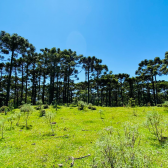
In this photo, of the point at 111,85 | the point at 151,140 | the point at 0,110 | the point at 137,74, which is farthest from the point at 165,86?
the point at 0,110

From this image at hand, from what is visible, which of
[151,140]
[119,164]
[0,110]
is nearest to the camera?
[119,164]

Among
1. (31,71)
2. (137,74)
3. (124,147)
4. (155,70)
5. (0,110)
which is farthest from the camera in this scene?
(137,74)

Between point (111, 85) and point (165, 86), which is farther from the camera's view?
point (165, 86)

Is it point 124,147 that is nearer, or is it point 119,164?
point 119,164

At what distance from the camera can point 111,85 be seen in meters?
49.5

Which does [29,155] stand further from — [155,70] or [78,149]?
[155,70]

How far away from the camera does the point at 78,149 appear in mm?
7957

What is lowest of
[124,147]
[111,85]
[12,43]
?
[124,147]

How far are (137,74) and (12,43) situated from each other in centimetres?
4902

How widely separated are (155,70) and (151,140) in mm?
37375

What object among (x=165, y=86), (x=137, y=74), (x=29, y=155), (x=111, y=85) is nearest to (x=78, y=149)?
(x=29, y=155)

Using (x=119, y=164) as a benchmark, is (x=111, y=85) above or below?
above

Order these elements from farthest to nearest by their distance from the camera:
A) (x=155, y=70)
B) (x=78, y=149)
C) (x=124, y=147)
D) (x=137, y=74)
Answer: (x=137, y=74) → (x=155, y=70) → (x=78, y=149) → (x=124, y=147)

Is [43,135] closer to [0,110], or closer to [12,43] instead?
[0,110]
